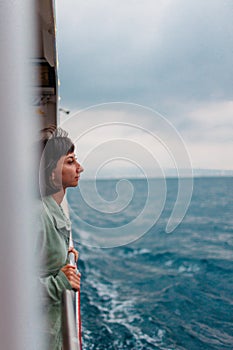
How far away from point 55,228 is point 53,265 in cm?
6

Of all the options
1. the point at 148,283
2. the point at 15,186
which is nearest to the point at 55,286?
the point at 15,186

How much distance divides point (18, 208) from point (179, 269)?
11.3 meters

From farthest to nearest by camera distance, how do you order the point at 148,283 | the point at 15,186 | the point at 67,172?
the point at 148,283 → the point at 67,172 → the point at 15,186

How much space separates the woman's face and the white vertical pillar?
36 cm

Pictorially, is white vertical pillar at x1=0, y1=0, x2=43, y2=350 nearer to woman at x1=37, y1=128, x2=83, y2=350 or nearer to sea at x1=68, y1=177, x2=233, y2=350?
woman at x1=37, y1=128, x2=83, y2=350

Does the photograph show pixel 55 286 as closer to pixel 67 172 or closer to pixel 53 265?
pixel 53 265

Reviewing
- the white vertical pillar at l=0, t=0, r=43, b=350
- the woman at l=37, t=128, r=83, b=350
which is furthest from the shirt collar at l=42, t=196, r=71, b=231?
the white vertical pillar at l=0, t=0, r=43, b=350

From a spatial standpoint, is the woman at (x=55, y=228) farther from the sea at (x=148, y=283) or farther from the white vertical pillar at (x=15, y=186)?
the white vertical pillar at (x=15, y=186)

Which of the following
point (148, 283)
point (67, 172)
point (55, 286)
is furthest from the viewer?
point (148, 283)

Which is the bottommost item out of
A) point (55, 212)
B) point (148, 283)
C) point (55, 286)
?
point (148, 283)

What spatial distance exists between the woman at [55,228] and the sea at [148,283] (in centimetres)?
4

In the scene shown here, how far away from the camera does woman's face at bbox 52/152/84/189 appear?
70 centimetres

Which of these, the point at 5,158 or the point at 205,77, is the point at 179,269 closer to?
the point at 5,158

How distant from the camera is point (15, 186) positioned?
0.32 metres
